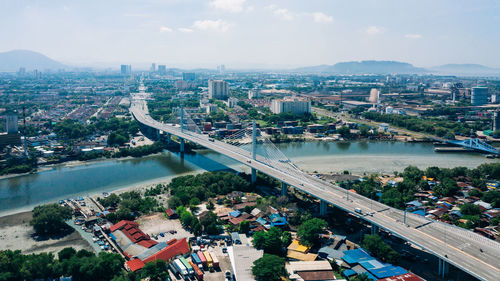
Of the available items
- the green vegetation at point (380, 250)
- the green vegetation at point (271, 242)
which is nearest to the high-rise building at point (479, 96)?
the green vegetation at point (380, 250)

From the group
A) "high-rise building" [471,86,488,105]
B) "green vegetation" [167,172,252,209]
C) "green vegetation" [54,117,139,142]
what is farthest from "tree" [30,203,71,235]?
"high-rise building" [471,86,488,105]

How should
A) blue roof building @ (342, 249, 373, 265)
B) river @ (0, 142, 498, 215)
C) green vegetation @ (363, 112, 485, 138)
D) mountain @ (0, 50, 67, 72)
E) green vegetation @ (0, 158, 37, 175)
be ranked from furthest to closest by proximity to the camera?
mountain @ (0, 50, 67, 72) → green vegetation @ (363, 112, 485, 138) → green vegetation @ (0, 158, 37, 175) → river @ (0, 142, 498, 215) → blue roof building @ (342, 249, 373, 265)

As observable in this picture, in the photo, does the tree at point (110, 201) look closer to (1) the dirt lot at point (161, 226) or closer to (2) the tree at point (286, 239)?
(1) the dirt lot at point (161, 226)

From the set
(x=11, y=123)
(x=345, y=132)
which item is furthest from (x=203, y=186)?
(x=345, y=132)

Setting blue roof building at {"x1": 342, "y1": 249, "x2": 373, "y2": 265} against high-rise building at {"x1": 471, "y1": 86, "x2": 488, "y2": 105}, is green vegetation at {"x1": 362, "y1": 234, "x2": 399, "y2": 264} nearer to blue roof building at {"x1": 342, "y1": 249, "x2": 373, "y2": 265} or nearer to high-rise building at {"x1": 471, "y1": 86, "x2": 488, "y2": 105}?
blue roof building at {"x1": 342, "y1": 249, "x2": 373, "y2": 265}

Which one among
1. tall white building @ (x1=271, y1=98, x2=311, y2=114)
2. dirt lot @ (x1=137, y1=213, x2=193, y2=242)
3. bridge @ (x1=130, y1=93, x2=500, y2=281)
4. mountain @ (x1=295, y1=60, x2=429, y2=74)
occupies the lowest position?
dirt lot @ (x1=137, y1=213, x2=193, y2=242)

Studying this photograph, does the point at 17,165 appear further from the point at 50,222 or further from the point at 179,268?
the point at 179,268

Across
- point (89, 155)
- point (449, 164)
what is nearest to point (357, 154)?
point (449, 164)
